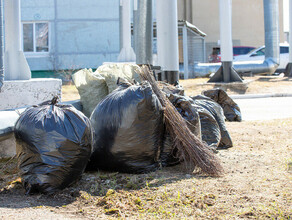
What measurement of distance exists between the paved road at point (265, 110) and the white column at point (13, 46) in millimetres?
4171

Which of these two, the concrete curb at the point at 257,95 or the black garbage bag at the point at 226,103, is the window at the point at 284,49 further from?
the black garbage bag at the point at 226,103

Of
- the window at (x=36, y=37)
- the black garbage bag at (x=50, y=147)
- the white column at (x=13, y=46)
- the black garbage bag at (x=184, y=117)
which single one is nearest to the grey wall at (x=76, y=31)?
the window at (x=36, y=37)

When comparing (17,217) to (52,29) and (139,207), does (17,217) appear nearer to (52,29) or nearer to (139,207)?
(139,207)

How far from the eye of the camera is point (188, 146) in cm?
374

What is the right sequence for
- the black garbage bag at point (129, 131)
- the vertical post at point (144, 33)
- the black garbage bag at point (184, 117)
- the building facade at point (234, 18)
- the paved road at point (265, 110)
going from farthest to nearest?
the building facade at point (234, 18)
the vertical post at point (144, 33)
the paved road at point (265, 110)
the black garbage bag at point (184, 117)
the black garbage bag at point (129, 131)

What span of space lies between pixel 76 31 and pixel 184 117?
635 inches

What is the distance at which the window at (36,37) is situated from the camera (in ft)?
62.9

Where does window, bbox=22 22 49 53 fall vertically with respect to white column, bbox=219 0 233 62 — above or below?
above

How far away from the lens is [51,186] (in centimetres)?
311

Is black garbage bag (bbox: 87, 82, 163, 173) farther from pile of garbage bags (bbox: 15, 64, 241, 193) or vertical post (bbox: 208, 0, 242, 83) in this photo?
vertical post (bbox: 208, 0, 242, 83)

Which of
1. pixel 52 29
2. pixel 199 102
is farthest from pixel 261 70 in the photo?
pixel 199 102

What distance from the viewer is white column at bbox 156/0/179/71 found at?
7293mm

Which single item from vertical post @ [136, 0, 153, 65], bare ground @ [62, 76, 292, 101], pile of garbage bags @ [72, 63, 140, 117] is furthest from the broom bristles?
bare ground @ [62, 76, 292, 101]

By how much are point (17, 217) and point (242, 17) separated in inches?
1190
